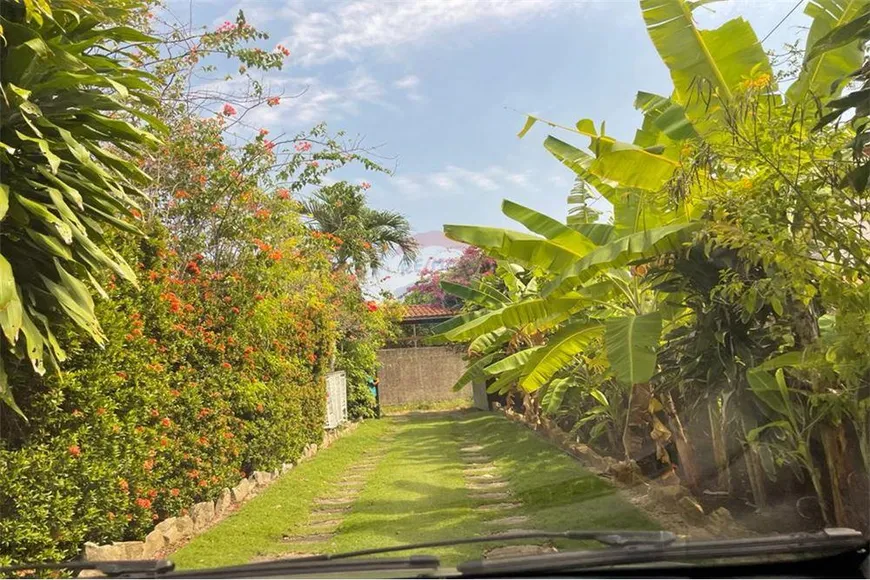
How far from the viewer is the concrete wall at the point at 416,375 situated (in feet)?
69.4

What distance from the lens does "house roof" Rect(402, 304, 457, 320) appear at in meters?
20.4

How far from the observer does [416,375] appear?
2188 cm

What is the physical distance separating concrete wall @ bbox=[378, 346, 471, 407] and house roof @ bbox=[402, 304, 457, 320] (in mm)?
934

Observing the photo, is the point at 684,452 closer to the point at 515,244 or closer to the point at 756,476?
the point at 756,476

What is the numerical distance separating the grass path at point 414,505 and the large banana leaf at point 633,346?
1.01m

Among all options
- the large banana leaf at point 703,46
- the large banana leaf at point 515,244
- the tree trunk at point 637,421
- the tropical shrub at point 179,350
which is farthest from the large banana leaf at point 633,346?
the tropical shrub at point 179,350

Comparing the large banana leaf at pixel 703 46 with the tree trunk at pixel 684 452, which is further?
the tree trunk at pixel 684 452

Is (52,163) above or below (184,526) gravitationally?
above

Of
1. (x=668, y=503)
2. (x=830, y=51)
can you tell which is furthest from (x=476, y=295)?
(x=830, y=51)

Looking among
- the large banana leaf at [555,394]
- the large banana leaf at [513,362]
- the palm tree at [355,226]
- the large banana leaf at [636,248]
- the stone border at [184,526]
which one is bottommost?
the stone border at [184,526]

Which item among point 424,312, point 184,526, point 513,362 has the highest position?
point 424,312

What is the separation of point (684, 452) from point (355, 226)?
8.26m

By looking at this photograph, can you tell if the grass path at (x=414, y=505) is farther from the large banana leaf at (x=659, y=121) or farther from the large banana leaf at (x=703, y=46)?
the large banana leaf at (x=703, y=46)

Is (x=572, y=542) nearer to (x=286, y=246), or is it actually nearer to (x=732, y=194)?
(x=732, y=194)
